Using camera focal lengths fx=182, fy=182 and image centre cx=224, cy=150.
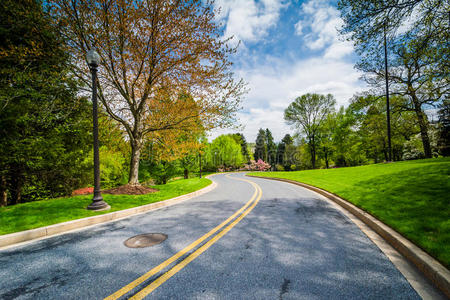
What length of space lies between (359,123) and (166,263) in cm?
4251

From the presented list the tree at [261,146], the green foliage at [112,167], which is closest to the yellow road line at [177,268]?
the green foliage at [112,167]

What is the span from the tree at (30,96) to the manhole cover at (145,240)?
24.6 feet

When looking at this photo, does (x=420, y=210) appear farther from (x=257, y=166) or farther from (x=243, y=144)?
(x=243, y=144)

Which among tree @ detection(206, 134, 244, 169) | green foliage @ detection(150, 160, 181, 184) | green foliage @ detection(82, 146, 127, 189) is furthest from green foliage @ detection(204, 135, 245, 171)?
green foliage @ detection(82, 146, 127, 189)

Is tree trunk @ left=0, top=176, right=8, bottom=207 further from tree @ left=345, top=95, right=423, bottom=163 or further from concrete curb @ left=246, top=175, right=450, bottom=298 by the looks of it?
tree @ left=345, top=95, right=423, bottom=163

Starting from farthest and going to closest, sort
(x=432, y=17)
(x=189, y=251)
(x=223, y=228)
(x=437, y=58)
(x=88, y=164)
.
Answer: (x=88, y=164) → (x=437, y=58) → (x=432, y=17) → (x=223, y=228) → (x=189, y=251)

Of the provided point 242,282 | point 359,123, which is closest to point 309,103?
point 359,123

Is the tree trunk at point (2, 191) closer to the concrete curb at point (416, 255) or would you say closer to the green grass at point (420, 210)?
the concrete curb at point (416, 255)

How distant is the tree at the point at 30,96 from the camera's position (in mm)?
7695

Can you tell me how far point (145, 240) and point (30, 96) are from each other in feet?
34.1

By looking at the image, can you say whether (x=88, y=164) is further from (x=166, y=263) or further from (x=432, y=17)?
(x=432, y=17)

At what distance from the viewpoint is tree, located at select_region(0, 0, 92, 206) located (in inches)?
303

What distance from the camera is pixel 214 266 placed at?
9.18ft

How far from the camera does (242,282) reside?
2.40 metres
